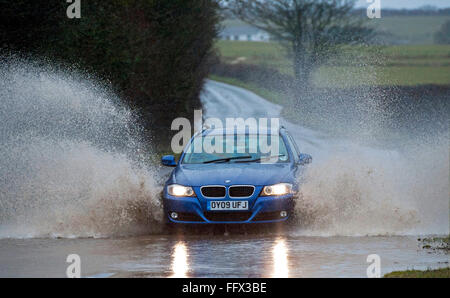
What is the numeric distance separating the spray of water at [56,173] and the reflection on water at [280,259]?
2.52 meters

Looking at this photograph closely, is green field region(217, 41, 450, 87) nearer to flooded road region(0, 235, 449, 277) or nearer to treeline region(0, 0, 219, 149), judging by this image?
treeline region(0, 0, 219, 149)

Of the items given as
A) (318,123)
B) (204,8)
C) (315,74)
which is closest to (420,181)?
(204,8)

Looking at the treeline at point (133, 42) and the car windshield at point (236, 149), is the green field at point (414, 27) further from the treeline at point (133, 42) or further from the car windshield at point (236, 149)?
the car windshield at point (236, 149)

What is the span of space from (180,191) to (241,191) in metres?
0.89

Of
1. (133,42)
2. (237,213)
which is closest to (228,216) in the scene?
(237,213)

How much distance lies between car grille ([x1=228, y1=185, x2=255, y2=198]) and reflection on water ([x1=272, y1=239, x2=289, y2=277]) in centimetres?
96

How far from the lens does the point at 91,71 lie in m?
23.9

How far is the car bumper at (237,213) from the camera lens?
13031 mm

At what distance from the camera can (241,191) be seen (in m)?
13.2

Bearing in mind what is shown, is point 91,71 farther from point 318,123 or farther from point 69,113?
point 318,123

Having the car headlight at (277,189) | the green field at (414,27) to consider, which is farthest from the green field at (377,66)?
the car headlight at (277,189)

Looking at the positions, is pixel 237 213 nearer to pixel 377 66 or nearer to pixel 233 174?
pixel 233 174

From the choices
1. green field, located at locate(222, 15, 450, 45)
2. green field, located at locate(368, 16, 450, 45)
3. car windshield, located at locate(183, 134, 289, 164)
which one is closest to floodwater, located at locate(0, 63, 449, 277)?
car windshield, located at locate(183, 134, 289, 164)

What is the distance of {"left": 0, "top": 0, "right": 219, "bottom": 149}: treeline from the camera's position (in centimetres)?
2078
